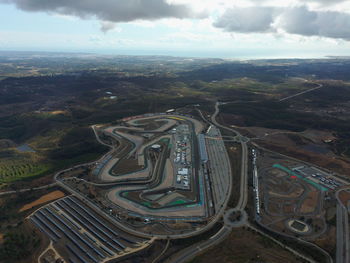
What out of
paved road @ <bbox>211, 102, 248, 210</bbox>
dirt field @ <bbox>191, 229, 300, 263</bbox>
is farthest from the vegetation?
paved road @ <bbox>211, 102, 248, 210</bbox>

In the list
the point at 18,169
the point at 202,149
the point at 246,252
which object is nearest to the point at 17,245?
the point at 18,169

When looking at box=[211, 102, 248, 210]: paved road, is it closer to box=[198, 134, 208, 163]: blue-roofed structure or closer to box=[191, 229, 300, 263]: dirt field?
box=[191, 229, 300, 263]: dirt field

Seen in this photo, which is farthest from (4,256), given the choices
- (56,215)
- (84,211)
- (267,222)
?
(267,222)

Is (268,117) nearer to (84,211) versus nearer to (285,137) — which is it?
(285,137)

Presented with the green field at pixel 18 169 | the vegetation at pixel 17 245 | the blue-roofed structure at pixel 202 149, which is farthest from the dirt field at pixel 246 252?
the green field at pixel 18 169

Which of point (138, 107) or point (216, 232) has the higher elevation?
point (138, 107)
